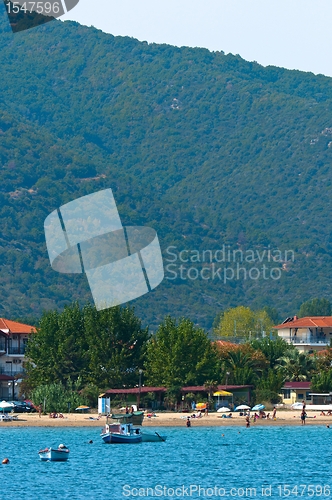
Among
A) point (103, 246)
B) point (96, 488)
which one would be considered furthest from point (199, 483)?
point (103, 246)

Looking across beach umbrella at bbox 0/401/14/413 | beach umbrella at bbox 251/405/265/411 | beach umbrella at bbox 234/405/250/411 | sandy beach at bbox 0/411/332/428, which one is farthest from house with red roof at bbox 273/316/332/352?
beach umbrella at bbox 0/401/14/413

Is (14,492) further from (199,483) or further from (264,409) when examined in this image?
(264,409)

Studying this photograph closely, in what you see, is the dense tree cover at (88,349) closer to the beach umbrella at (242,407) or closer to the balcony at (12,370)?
the beach umbrella at (242,407)

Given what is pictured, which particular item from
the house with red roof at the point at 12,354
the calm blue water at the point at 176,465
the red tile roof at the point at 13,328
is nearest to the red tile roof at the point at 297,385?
the calm blue water at the point at 176,465

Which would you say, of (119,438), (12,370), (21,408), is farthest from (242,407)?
(12,370)

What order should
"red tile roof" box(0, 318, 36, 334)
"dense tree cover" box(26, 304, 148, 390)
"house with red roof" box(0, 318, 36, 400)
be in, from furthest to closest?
"red tile roof" box(0, 318, 36, 334), "house with red roof" box(0, 318, 36, 400), "dense tree cover" box(26, 304, 148, 390)

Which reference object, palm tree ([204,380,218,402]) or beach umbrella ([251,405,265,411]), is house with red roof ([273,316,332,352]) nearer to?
palm tree ([204,380,218,402])
